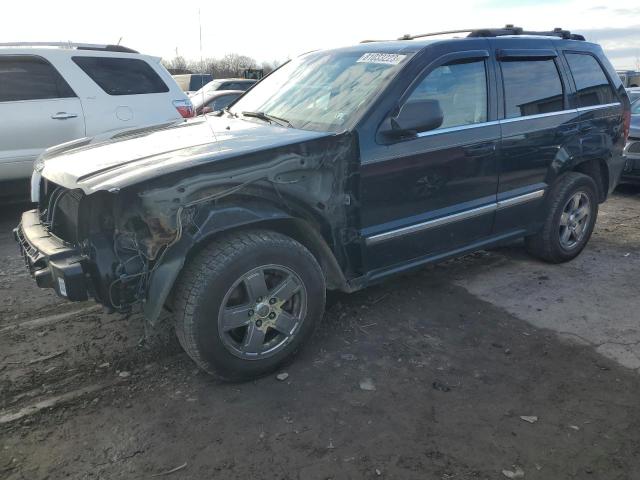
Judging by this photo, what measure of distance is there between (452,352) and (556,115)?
89.2 inches

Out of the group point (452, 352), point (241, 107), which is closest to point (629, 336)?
point (452, 352)

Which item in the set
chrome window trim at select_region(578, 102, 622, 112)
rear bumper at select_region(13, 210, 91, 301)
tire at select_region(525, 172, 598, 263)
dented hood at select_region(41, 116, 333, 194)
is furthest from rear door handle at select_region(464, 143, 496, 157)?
rear bumper at select_region(13, 210, 91, 301)

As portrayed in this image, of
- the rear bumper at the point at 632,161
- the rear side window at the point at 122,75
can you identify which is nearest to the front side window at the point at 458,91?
the rear side window at the point at 122,75

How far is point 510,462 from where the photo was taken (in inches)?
97.1

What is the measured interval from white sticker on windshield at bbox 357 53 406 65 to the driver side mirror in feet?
1.32

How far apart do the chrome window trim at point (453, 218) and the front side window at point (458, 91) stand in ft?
2.07

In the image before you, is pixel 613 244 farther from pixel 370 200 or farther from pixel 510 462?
pixel 510 462

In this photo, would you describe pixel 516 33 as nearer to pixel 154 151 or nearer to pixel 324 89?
pixel 324 89

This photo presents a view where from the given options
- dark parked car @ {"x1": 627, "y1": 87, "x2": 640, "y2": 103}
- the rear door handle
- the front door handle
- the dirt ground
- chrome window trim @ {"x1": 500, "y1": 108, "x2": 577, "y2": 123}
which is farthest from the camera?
dark parked car @ {"x1": 627, "y1": 87, "x2": 640, "y2": 103}

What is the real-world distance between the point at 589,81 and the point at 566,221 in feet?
4.09

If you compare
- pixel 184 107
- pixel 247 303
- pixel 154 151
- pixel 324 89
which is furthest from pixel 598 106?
pixel 184 107

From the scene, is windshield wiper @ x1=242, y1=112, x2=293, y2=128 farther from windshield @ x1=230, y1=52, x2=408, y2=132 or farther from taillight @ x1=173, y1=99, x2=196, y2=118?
taillight @ x1=173, y1=99, x2=196, y2=118

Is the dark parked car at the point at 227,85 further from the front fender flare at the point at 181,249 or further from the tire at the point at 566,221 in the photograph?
the front fender flare at the point at 181,249

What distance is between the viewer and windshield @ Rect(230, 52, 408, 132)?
3.43 meters
